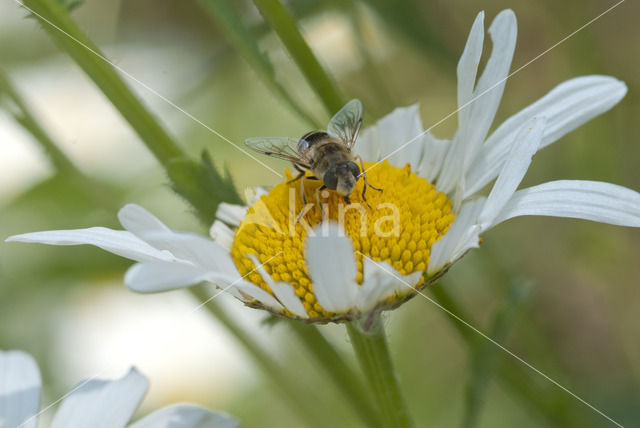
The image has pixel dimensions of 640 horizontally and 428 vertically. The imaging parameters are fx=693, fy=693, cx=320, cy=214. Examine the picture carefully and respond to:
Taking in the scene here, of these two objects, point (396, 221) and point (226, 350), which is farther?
point (226, 350)

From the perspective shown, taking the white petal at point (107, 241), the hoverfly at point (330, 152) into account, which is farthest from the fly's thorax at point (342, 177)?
the white petal at point (107, 241)

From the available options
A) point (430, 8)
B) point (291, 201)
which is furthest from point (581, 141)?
point (291, 201)

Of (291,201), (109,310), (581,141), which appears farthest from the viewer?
(109,310)

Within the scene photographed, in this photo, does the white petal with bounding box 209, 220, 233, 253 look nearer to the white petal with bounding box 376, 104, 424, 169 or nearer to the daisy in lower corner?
the daisy in lower corner

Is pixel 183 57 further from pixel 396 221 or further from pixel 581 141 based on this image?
pixel 396 221

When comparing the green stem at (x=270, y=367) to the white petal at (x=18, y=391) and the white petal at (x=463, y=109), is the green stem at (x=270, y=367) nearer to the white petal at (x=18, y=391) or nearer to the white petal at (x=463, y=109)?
the white petal at (x=18, y=391)

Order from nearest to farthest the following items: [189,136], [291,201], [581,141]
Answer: [291,201], [581,141], [189,136]

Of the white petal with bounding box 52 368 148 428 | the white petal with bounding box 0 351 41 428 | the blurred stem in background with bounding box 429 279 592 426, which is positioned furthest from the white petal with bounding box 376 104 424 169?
the white petal with bounding box 0 351 41 428

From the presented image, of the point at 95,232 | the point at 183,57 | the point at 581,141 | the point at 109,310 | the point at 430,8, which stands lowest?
the point at 581,141
